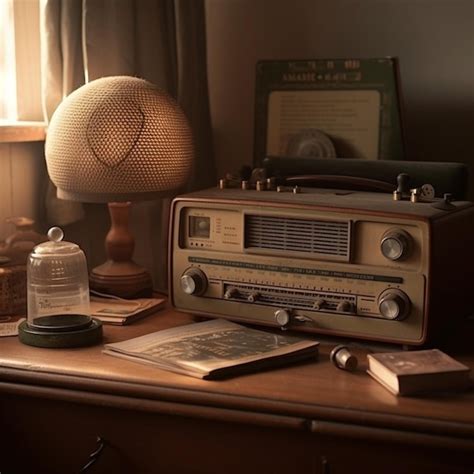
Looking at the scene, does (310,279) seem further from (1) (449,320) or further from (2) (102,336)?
(2) (102,336)

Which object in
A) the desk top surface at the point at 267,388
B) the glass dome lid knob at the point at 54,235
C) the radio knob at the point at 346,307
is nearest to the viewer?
the desk top surface at the point at 267,388

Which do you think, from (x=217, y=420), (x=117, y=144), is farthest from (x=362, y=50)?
(x=217, y=420)

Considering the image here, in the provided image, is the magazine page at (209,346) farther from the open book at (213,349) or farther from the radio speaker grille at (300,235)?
the radio speaker grille at (300,235)

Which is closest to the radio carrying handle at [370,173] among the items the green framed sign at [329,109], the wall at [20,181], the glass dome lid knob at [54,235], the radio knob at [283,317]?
the green framed sign at [329,109]

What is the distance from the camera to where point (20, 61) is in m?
1.93

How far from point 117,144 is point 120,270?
271 millimetres

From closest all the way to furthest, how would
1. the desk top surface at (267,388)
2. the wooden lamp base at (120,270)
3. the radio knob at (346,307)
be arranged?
the desk top surface at (267,388)
the radio knob at (346,307)
the wooden lamp base at (120,270)

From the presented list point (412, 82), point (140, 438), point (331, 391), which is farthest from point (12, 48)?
point (331, 391)

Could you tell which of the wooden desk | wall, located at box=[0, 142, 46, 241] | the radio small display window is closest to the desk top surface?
the wooden desk

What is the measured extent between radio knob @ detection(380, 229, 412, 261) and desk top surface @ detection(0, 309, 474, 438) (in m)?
0.17

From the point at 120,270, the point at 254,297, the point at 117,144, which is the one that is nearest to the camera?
the point at 254,297

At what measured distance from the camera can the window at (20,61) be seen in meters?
1.90

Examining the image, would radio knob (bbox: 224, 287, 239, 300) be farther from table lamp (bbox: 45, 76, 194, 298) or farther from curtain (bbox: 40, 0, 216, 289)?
curtain (bbox: 40, 0, 216, 289)

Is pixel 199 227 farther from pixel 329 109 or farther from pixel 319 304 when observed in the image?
pixel 329 109
